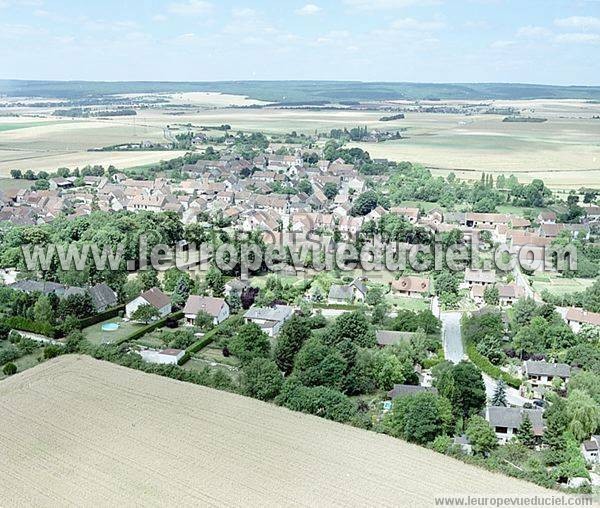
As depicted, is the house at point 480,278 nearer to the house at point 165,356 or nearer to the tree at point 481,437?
the tree at point 481,437

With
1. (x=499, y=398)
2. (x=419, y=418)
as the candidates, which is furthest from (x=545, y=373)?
(x=419, y=418)

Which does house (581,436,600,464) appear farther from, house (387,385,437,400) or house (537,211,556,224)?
house (537,211,556,224)

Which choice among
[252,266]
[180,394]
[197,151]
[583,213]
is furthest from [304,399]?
[197,151]

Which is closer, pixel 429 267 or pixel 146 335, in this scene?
pixel 146 335

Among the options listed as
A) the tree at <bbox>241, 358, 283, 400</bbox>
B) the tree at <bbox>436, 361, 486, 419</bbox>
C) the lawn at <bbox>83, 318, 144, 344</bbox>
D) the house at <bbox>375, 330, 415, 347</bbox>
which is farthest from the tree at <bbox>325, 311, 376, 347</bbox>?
the lawn at <bbox>83, 318, 144, 344</bbox>

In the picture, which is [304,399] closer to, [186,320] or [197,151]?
[186,320]
